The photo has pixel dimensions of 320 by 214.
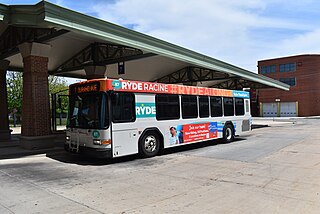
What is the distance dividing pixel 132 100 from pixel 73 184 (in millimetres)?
3993

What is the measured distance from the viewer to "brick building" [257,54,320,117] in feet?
183

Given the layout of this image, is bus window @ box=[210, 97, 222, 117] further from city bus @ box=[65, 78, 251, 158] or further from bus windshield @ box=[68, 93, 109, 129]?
bus windshield @ box=[68, 93, 109, 129]

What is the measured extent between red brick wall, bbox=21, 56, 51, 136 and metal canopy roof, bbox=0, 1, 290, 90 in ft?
3.47

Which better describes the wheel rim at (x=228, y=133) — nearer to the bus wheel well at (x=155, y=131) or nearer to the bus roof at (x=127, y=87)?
the bus roof at (x=127, y=87)

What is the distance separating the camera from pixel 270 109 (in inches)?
2383

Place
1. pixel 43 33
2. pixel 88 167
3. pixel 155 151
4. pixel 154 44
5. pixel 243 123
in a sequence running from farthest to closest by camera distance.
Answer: pixel 243 123, pixel 154 44, pixel 43 33, pixel 155 151, pixel 88 167

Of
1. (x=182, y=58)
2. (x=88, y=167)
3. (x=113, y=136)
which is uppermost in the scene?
(x=182, y=58)

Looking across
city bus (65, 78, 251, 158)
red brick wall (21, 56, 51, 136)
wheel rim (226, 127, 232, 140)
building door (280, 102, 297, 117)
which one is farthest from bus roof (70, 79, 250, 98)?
building door (280, 102, 297, 117)

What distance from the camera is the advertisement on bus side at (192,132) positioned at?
11680 mm

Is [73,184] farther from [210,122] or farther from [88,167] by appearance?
[210,122]

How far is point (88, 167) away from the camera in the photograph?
9070 mm

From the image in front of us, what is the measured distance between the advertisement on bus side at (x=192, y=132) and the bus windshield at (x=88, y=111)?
3.28m

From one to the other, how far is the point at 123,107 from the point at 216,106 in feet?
19.7

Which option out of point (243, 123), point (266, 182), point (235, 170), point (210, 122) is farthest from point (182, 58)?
point (266, 182)
